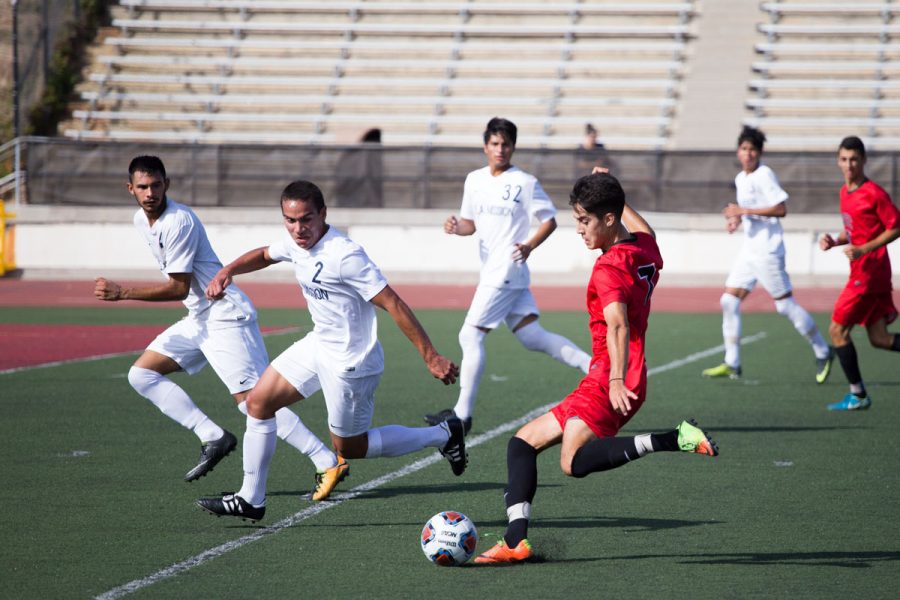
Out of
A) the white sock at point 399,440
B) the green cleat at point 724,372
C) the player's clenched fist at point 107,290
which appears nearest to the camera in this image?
the white sock at point 399,440

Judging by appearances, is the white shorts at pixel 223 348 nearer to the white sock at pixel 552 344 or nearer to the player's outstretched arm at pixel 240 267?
the player's outstretched arm at pixel 240 267

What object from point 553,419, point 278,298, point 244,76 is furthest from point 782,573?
point 244,76

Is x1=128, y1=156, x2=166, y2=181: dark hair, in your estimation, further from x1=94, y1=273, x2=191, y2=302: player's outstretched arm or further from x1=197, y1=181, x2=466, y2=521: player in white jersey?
x1=197, y1=181, x2=466, y2=521: player in white jersey

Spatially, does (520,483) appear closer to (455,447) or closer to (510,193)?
(455,447)

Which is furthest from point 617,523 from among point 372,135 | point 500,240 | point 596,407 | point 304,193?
point 372,135

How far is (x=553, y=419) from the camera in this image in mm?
5918

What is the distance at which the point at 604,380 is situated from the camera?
5754 millimetres

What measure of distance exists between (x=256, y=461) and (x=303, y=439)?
770mm

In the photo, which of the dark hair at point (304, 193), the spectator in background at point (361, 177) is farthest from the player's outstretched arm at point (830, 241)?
the spectator in background at point (361, 177)

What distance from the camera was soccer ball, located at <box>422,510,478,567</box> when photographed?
581cm

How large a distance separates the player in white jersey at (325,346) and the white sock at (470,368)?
8.09 feet

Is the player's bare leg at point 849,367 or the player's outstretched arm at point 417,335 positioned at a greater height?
the player's outstretched arm at point 417,335

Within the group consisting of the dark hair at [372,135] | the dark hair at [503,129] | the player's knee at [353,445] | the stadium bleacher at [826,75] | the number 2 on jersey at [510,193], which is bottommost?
the player's knee at [353,445]

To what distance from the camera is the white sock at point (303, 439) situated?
23.4ft
